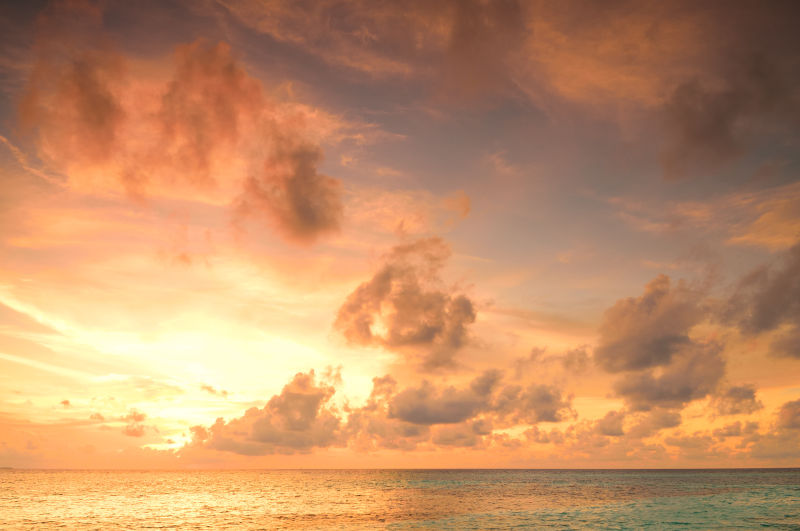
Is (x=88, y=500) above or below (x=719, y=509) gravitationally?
below

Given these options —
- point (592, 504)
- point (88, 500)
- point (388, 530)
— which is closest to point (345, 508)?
point (388, 530)

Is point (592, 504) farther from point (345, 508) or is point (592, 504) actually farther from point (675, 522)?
point (345, 508)

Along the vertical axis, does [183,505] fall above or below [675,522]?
below

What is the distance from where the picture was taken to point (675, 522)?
220 ft

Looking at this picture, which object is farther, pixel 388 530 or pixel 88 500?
pixel 88 500

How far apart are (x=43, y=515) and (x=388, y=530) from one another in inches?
2203

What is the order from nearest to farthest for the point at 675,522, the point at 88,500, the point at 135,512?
the point at 675,522 → the point at 135,512 → the point at 88,500

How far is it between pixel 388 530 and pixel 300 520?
54.2ft

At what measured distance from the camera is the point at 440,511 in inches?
3228

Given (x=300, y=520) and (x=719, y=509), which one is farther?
(x=719, y=509)

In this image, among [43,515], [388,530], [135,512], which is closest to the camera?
[388,530]

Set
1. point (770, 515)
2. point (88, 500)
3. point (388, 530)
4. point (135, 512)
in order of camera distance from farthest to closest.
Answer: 1. point (88, 500)
2. point (135, 512)
3. point (770, 515)
4. point (388, 530)

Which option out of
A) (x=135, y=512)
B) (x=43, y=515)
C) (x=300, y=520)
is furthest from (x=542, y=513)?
(x=43, y=515)

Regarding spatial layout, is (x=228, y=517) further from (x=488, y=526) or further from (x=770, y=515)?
(x=770, y=515)
